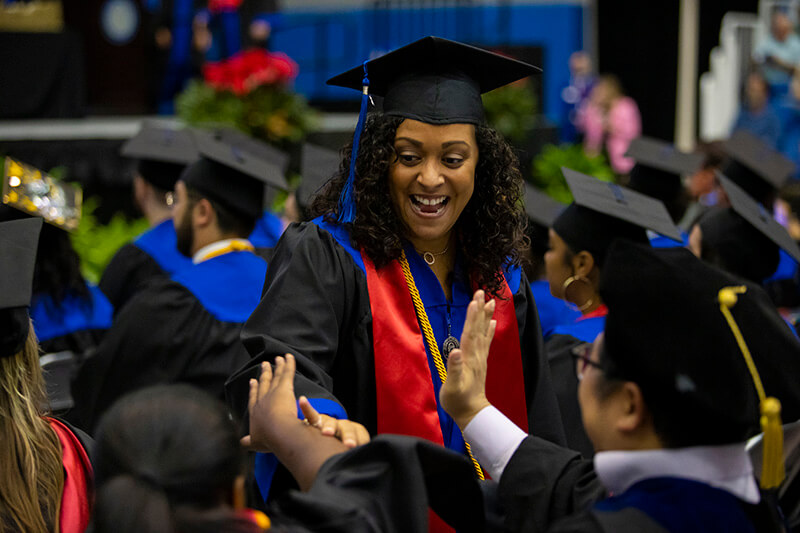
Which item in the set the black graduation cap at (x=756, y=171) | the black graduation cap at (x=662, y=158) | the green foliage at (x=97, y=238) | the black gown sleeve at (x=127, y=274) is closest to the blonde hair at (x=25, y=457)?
the black gown sleeve at (x=127, y=274)

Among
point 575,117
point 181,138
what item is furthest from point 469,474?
point 575,117

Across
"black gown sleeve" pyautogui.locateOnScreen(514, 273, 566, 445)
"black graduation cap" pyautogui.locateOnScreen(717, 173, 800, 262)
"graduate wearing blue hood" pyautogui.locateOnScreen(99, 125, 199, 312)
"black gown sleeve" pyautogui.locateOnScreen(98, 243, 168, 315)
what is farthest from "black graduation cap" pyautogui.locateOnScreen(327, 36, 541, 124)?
"black gown sleeve" pyautogui.locateOnScreen(98, 243, 168, 315)

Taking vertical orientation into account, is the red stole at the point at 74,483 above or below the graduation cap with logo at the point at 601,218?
below

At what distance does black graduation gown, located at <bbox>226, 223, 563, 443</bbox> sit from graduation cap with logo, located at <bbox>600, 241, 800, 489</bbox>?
682 millimetres

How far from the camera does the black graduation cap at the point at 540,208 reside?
425 cm

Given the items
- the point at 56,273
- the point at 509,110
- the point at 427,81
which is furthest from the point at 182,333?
the point at 509,110

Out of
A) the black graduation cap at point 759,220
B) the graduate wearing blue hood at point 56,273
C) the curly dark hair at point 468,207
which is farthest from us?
the graduate wearing blue hood at point 56,273

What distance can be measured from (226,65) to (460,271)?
6844 mm

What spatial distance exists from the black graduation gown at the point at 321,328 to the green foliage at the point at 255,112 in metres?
6.53

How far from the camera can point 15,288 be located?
6.11 feet

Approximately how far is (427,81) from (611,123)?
11227mm

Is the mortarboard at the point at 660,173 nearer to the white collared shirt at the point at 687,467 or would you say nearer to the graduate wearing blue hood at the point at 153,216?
the graduate wearing blue hood at the point at 153,216

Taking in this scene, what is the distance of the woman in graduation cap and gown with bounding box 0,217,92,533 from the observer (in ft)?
5.94

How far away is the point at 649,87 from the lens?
1638 cm
